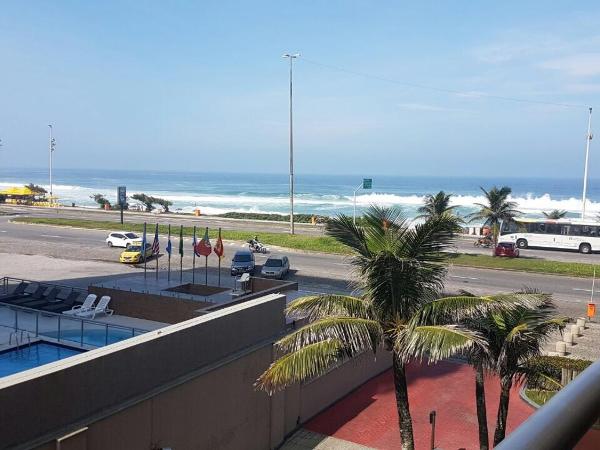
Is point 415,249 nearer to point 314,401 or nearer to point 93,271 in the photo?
point 314,401

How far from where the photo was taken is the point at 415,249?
10.8 metres

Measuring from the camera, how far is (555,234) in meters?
48.7

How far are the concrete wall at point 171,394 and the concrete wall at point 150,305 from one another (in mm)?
4872

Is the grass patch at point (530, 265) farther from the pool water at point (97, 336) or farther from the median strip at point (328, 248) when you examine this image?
the pool water at point (97, 336)

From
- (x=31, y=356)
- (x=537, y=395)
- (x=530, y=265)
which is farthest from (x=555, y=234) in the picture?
(x=31, y=356)

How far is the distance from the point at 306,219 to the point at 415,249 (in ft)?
192

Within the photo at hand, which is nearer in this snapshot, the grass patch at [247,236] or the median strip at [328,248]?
the median strip at [328,248]

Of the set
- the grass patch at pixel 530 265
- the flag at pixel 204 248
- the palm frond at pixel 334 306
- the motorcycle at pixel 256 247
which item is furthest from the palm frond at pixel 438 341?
the motorcycle at pixel 256 247

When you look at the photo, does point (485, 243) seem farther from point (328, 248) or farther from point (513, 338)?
point (513, 338)

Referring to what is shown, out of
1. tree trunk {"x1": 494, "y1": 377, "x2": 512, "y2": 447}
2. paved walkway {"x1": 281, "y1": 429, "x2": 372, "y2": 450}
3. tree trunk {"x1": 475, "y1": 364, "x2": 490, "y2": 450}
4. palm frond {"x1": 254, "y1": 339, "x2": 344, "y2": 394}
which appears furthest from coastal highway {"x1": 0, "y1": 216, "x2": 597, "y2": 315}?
palm frond {"x1": 254, "y1": 339, "x2": 344, "y2": 394}

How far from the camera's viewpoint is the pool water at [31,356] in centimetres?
1186

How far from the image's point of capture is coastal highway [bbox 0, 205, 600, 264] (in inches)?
1821

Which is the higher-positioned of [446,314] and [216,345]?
[446,314]

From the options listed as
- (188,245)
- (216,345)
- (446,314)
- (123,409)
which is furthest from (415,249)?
(188,245)
